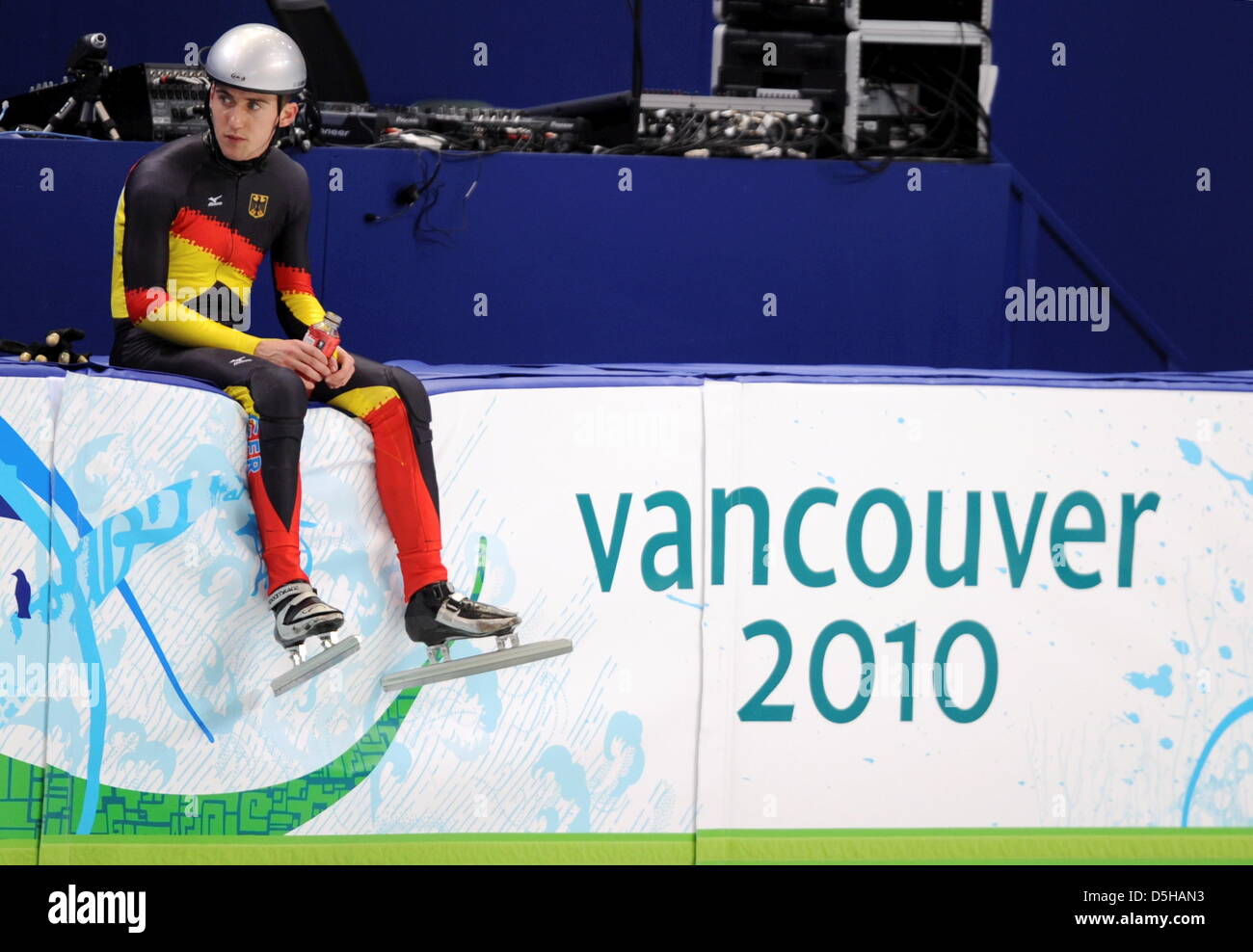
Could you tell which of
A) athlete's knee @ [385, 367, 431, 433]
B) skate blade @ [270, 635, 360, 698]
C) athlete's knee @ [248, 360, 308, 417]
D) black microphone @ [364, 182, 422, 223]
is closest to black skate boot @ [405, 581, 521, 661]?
skate blade @ [270, 635, 360, 698]

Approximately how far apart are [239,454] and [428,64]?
495 centimetres

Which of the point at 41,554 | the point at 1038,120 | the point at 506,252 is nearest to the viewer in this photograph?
the point at 41,554

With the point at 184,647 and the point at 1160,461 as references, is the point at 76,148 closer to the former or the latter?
the point at 184,647

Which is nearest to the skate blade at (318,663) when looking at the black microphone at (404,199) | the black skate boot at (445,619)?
the black skate boot at (445,619)

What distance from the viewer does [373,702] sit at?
103 inches

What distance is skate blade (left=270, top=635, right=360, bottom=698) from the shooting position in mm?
2500

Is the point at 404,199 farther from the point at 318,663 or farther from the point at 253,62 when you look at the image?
the point at 318,663

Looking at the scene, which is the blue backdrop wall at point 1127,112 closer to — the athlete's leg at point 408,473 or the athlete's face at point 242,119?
the athlete's face at point 242,119

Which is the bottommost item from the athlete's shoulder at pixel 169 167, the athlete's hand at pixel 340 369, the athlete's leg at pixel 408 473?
the athlete's leg at pixel 408 473

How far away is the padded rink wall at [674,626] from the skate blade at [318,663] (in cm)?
7

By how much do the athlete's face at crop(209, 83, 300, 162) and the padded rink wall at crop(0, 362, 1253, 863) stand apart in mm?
615

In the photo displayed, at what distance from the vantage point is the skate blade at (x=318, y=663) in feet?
8.20

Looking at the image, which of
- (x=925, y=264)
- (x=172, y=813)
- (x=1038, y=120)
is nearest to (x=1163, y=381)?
(x=925, y=264)

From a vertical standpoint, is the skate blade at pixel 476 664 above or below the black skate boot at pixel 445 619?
below
